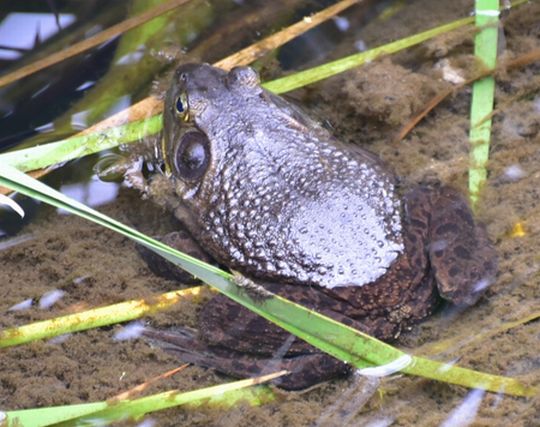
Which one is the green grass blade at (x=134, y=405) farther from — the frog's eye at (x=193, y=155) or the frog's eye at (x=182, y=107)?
the frog's eye at (x=182, y=107)

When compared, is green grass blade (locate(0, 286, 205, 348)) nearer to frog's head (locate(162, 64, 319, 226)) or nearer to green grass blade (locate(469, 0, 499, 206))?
frog's head (locate(162, 64, 319, 226))

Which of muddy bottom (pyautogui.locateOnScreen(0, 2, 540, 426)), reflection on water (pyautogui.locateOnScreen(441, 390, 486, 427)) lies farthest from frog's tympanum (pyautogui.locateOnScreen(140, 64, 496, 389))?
reflection on water (pyautogui.locateOnScreen(441, 390, 486, 427))

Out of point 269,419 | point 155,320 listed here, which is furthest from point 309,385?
point 155,320

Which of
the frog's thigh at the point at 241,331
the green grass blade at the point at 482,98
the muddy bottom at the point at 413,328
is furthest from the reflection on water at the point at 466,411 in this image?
the green grass blade at the point at 482,98

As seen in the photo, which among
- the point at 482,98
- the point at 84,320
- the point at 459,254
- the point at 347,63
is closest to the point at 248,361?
the point at 84,320

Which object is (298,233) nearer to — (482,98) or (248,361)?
(248,361)

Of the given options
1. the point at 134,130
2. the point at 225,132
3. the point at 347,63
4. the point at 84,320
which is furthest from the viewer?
the point at 347,63

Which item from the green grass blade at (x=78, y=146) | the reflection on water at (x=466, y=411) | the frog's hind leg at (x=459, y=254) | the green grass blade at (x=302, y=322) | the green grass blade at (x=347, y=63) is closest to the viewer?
the green grass blade at (x=302, y=322)
